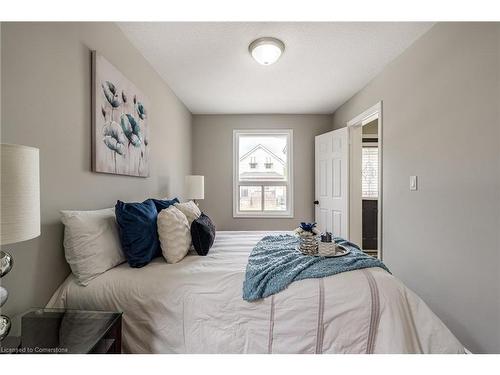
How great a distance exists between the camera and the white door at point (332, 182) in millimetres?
3334

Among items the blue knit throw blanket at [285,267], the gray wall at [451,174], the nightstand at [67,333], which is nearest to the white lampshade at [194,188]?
the blue knit throw blanket at [285,267]

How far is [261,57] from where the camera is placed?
2.05m

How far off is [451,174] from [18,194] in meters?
2.34

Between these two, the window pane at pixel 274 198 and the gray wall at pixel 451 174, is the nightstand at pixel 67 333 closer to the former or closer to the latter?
the gray wall at pixel 451 174

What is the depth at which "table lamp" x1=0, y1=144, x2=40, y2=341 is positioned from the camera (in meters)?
0.70

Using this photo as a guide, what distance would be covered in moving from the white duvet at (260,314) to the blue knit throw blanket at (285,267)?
41mm

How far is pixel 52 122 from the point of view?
126 cm

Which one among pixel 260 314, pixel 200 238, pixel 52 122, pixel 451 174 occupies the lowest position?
pixel 260 314

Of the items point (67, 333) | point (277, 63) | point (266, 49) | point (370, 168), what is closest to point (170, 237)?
point (67, 333)

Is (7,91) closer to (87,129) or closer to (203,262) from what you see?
(87,129)

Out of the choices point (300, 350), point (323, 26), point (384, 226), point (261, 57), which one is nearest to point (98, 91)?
point (261, 57)

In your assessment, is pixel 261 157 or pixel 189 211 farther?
pixel 261 157

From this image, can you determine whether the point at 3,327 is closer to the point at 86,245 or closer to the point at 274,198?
the point at 86,245

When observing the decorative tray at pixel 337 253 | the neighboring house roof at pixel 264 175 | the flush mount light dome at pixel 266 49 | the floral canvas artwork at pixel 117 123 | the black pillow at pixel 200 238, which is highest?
the flush mount light dome at pixel 266 49
